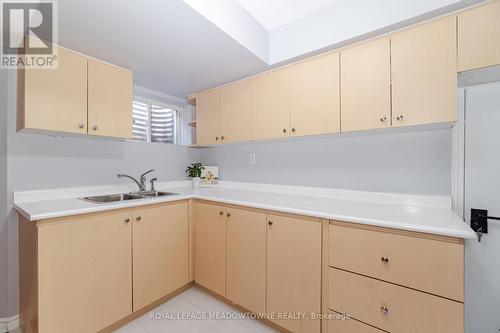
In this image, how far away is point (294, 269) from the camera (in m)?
1.48

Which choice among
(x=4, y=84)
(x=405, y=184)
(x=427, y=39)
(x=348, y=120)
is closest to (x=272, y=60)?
(x=348, y=120)

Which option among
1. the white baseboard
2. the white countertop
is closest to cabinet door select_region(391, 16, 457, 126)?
the white countertop

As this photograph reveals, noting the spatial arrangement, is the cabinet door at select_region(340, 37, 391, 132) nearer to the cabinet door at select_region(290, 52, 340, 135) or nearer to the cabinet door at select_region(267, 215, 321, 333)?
the cabinet door at select_region(290, 52, 340, 135)

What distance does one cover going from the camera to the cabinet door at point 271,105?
75.0 inches

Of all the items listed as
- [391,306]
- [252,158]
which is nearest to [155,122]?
[252,158]

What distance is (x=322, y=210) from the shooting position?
1.43m

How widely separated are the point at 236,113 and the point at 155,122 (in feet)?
3.67

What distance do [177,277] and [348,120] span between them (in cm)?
197

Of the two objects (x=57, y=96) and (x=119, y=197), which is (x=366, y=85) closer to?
(x=57, y=96)

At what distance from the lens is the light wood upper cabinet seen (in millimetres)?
1143

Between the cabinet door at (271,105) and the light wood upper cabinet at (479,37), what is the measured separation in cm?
109

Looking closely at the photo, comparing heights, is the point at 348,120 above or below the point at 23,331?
above

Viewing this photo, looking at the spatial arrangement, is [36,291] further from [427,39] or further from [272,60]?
[427,39]

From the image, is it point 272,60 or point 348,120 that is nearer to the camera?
point 348,120
